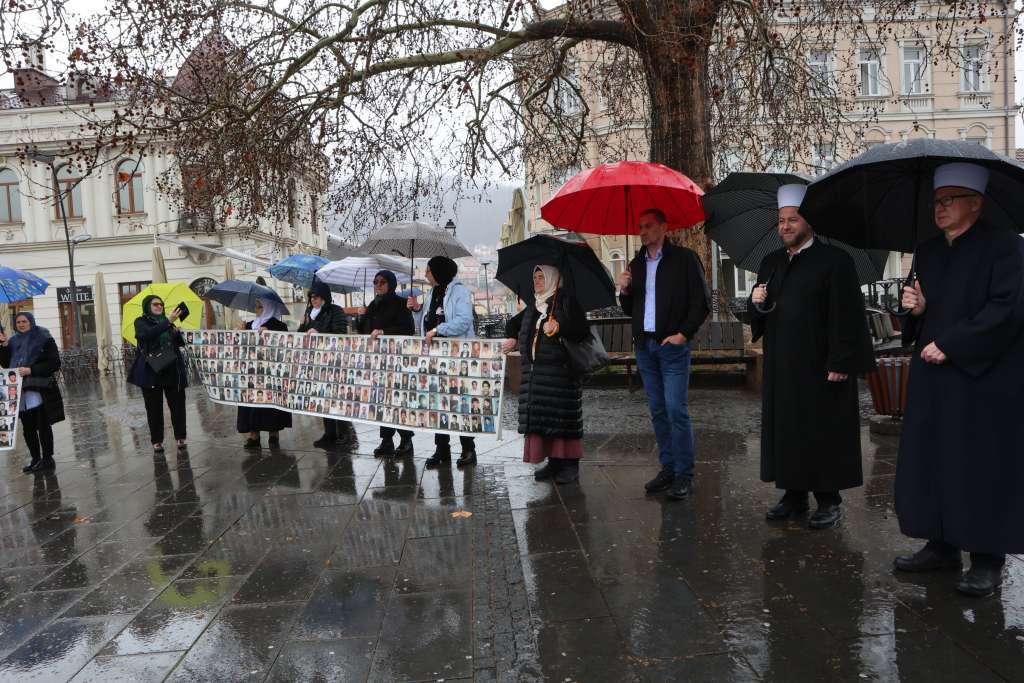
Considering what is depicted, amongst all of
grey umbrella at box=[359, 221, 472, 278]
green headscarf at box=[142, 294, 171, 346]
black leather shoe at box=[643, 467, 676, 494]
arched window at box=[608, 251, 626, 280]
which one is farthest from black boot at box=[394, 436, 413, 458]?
arched window at box=[608, 251, 626, 280]

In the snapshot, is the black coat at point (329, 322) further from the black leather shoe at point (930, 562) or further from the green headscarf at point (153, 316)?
the black leather shoe at point (930, 562)

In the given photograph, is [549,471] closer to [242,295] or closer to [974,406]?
[974,406]

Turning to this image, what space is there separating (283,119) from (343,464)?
21.8ft

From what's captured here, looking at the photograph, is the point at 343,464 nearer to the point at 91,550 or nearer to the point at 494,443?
the point at 494,443

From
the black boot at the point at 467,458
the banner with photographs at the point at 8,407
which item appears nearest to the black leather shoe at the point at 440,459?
the black boot at the point at 467,458

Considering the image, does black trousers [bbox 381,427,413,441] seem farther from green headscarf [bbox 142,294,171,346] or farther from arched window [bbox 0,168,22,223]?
arched window [bbox 0,168,22,223]

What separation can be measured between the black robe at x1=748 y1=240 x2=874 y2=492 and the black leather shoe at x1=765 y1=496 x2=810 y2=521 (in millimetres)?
271

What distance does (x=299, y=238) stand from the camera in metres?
45.6

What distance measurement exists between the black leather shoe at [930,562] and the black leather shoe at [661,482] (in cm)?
201

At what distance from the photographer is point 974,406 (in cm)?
373

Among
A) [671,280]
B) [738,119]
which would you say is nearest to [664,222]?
[671,280]

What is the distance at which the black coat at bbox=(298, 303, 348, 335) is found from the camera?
28.7 feet

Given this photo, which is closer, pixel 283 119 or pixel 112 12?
pixel 112 12

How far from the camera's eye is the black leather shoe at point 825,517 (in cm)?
483
